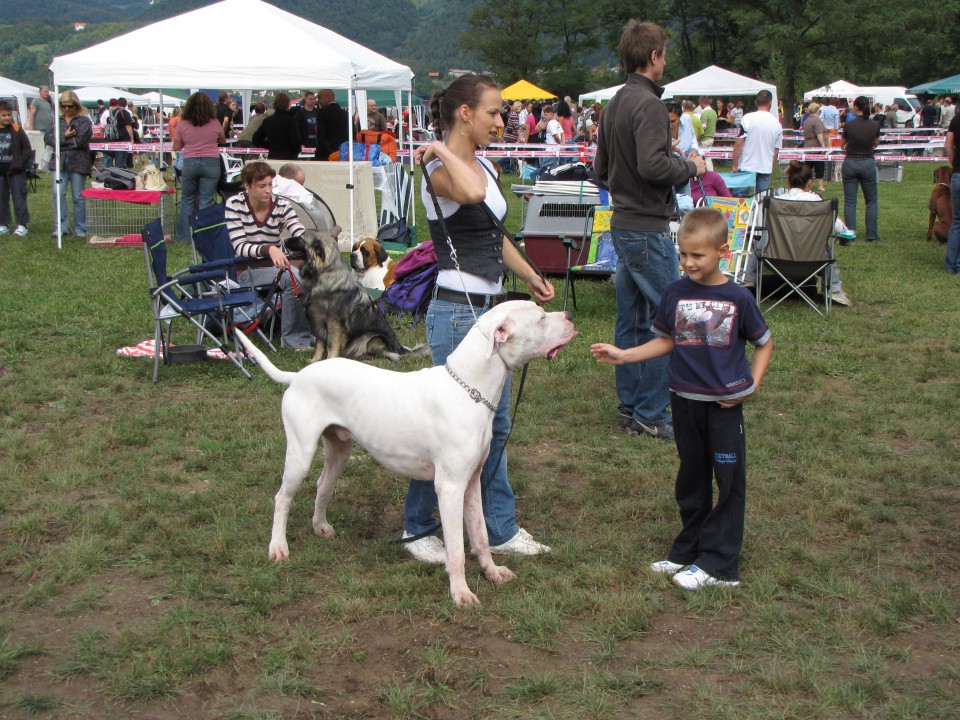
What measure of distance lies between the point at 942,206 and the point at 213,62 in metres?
9.62

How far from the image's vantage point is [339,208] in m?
13.0

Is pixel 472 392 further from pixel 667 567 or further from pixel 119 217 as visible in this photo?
pixel 119 217

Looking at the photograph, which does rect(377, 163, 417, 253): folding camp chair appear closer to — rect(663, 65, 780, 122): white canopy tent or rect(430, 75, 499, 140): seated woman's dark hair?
rect(430, 75, 499, 140): seated woman's dark hair

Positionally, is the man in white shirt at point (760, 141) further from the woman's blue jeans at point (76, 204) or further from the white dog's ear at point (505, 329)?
the white dog's ear at point (505, 329)

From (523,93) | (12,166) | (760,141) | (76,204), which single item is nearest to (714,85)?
(523,93)

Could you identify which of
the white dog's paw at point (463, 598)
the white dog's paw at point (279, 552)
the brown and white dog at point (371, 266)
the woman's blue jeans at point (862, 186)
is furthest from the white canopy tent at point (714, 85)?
the white dog's paw at point (463, 598)

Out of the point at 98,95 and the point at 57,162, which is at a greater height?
the point at 98,95

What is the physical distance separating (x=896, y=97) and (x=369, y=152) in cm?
3116

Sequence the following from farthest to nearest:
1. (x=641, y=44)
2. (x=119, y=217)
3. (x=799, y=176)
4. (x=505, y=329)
→ (x=119, y=217), (x=799, y=176), (x=641, y=44), (x=505, y=329)

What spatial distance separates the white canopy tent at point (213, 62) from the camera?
37.9 feet

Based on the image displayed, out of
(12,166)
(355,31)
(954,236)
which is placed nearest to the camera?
(954,236)

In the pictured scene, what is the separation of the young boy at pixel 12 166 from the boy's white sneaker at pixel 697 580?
39.8 ft

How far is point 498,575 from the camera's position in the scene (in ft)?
13.1

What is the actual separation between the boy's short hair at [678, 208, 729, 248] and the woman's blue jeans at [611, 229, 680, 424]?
1689mm
